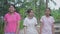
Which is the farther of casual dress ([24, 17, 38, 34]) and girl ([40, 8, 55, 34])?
girl ([40, 8, 55, 34])

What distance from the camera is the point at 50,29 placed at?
17.7 feet

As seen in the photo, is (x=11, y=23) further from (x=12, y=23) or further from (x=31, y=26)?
(x=31, y=26)

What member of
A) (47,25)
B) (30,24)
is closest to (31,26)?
(30,24)

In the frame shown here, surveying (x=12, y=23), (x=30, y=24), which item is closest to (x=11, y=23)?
(x=12, y=23)

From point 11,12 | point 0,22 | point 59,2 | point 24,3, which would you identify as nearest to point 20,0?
point 24,3

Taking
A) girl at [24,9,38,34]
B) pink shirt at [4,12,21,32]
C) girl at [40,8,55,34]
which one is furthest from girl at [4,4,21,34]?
girl at [40,8,55,34]

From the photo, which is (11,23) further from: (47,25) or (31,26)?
(47,25)

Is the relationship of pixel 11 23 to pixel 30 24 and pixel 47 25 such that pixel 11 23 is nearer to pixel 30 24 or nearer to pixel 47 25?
pixel 30 24

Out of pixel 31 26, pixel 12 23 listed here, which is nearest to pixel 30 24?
pixel 31 26

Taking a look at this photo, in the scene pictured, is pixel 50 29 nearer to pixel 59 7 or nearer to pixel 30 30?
pixel 30 30

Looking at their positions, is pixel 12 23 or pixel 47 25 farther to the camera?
pixel 47 25

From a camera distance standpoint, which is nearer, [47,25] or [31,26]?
[31,26]

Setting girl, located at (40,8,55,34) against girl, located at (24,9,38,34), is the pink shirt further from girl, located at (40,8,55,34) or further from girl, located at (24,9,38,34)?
girl, located at (40,8,55,34)

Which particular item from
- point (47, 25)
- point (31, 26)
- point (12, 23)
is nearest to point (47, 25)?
point (47, 25)
